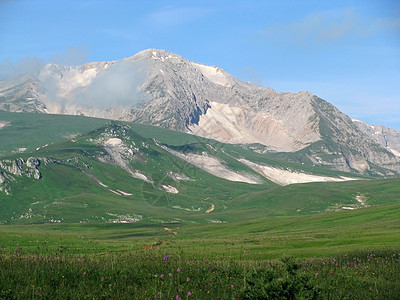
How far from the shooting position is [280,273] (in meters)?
20.1

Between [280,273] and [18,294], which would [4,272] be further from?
[280,273]

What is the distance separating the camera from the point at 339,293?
20.5 m

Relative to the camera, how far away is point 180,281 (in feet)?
73.4

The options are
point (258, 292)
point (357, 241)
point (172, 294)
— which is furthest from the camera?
point (357, 241)

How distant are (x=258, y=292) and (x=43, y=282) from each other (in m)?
8.85

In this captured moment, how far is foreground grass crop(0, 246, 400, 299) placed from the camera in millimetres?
18594

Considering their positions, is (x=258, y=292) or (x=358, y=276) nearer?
(x=258, y=292)

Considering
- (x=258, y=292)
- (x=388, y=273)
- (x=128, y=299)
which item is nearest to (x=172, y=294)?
(x=128, y=299)

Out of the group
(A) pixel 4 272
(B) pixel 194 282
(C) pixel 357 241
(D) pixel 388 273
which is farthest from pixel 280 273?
(C) pixel 357 241

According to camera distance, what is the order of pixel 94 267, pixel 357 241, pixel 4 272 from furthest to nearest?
pixel 357 241
pixel 94 267
pixel 4 272

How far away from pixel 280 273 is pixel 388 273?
956cm

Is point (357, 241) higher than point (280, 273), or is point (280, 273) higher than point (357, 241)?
point (280, 273)

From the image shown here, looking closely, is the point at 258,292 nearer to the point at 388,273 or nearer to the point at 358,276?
the point at 358,276

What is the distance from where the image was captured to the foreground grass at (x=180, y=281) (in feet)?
61.0
